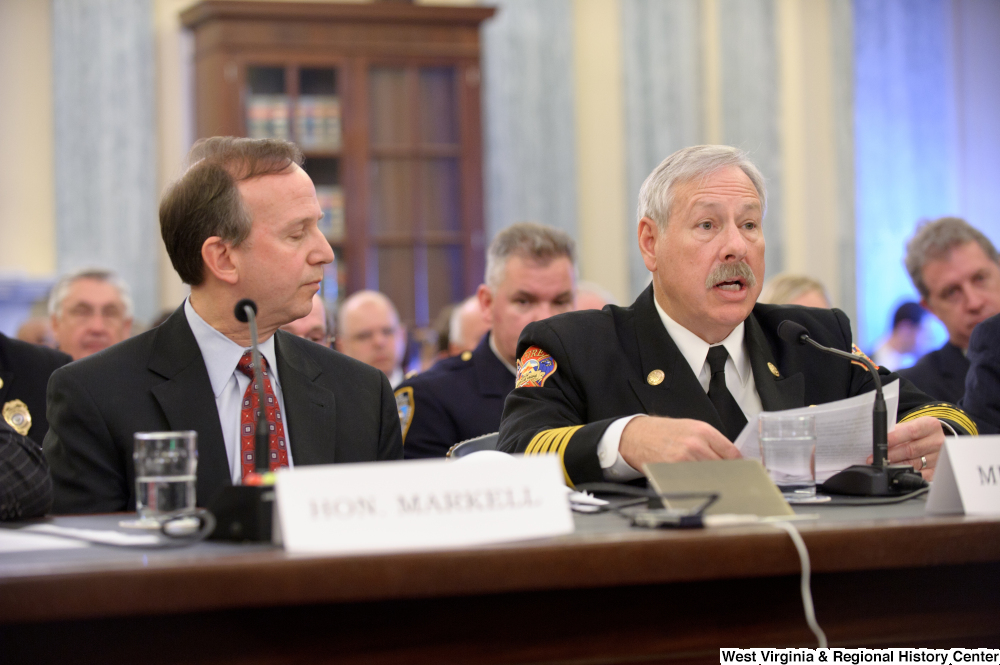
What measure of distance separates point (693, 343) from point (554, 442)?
0.41 m

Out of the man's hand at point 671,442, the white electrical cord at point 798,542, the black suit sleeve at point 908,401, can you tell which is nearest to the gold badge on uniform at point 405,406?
the black suit sleeve at point 908,401

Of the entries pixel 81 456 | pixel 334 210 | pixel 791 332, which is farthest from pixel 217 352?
pixel 334 210

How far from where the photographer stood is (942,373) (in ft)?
10.5

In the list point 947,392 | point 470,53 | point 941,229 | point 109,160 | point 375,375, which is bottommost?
point 947,392

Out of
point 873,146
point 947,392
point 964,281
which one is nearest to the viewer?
point 947,392

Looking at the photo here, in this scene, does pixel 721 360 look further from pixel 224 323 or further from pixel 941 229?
pixel 941 229

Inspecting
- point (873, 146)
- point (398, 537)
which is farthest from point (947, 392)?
point (873, 146)

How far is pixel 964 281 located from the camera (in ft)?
11.1

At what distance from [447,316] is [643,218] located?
9.88 feet

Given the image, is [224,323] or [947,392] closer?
[224,323]

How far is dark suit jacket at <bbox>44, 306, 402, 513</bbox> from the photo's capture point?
5.61 feet

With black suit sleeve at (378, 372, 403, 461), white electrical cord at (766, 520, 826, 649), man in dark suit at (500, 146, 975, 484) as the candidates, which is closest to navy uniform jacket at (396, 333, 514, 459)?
black suit sleeve at (378, 372, 403, 461)

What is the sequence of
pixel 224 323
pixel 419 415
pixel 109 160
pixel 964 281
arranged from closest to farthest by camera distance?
pixel 224 323 < pixel 419 415 < pixel 964 281 < pixel 109 160

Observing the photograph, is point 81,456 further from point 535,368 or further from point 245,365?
point 535,368
